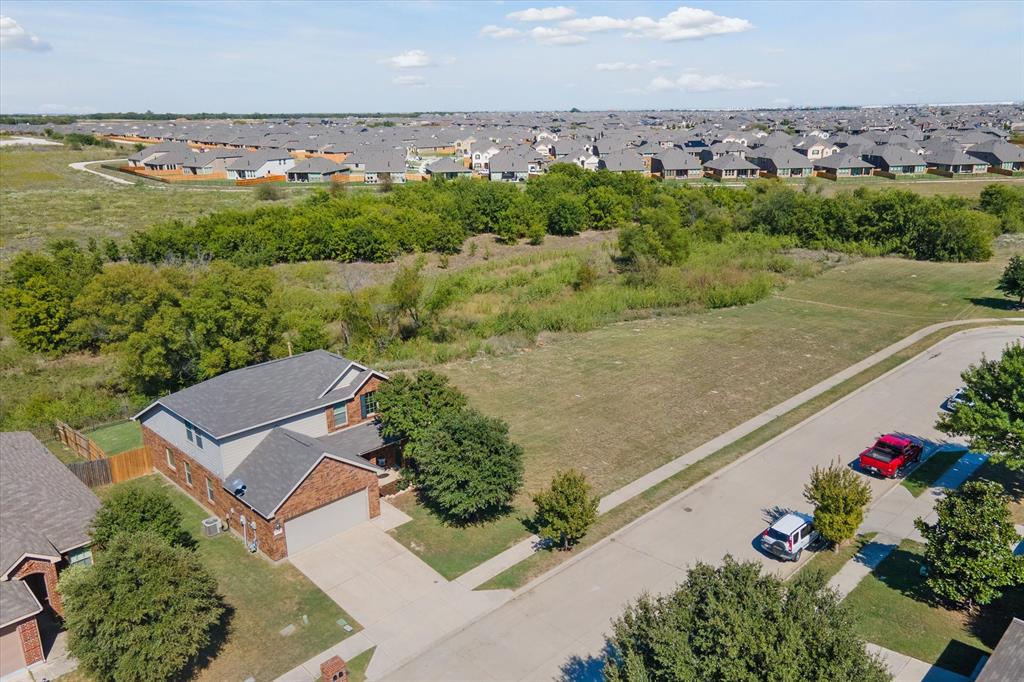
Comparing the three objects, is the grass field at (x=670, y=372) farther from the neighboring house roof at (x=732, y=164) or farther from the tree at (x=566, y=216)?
the neighboring house roof at (x=732, y=164)

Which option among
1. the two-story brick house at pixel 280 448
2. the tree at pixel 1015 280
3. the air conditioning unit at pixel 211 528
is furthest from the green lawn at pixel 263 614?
the tree at pixel 1015 280

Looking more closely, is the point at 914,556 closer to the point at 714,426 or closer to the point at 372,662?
the point at 714,426

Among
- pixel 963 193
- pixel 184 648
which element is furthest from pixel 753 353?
pixel 963 193

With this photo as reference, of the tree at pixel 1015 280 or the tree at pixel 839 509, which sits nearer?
the tree at pixel 839 509

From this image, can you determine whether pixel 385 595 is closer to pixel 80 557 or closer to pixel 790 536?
pixel 80 557

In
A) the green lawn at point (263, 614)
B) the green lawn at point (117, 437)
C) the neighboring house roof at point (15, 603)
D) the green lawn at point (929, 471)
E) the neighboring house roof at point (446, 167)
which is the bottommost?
the green lawn at point (117, 437)

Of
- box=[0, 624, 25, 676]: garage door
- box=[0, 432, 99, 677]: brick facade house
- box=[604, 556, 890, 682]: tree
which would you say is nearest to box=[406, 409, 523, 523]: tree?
box=[604, 556, 890, 682]: tree

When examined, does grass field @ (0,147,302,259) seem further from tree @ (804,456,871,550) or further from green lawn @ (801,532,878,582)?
green lawn @ (801,532,878,582)

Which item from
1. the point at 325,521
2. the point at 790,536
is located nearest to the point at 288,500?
the point at 325,521
